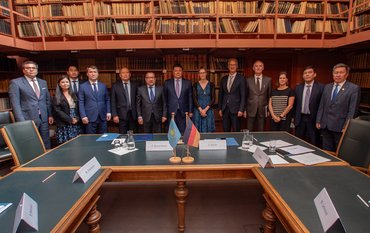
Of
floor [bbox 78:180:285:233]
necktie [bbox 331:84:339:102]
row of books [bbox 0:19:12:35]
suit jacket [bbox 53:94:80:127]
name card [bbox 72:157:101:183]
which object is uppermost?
row of books [bbox 0:19:12:35]

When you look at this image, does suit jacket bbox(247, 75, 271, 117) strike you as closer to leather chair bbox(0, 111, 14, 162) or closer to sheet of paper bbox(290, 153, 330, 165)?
sheet of paper bbox(290, 153, 330, 165)

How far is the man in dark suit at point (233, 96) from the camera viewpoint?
3.55 meters

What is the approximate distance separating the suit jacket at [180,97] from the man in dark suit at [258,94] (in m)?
0.97

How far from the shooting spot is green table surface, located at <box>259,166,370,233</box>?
3.13ft

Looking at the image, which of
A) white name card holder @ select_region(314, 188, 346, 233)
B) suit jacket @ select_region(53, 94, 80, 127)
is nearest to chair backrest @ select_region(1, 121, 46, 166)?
suit jacket @ select_region(53, 94, 80, 127)

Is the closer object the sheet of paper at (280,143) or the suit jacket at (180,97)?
the sheet of paper at (280,143)

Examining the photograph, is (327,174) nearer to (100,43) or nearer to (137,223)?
(137,223)

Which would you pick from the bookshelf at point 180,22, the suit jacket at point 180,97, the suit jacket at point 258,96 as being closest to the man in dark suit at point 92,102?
the bookshelf at point 180,22

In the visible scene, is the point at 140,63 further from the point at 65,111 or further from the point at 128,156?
the point at 128,156

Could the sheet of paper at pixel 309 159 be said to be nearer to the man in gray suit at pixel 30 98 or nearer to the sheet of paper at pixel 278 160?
the sheet of paper at pixel 278 160

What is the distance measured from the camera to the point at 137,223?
2070mm

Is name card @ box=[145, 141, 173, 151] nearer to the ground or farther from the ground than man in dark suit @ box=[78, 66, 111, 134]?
nearer to the ground

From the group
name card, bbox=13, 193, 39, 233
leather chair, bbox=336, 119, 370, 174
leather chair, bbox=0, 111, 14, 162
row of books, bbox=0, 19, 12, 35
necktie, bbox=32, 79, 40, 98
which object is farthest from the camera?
row of books, bbox=0, 19, 12, 35

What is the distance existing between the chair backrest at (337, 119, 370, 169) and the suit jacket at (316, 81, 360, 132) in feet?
3.02
